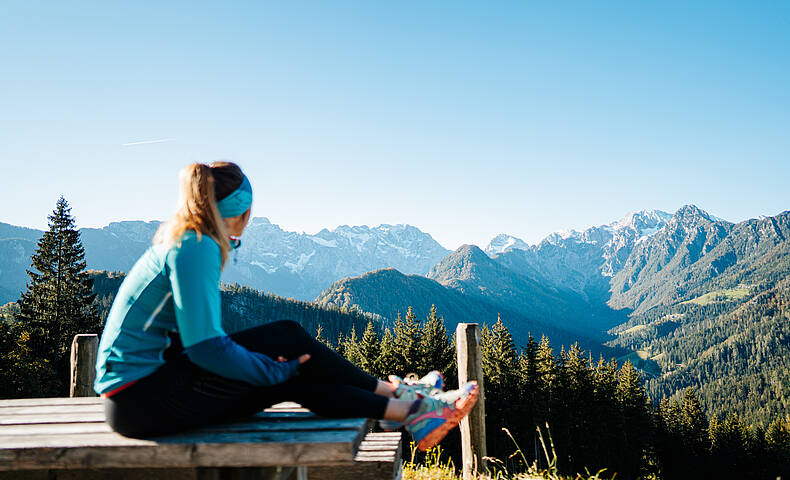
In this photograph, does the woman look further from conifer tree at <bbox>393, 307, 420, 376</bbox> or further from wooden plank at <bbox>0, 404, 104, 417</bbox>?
conifer tree at <bbox>393, 307, 420, 376</bbox>

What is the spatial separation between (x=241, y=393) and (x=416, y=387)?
159 cm

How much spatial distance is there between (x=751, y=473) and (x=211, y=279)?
266ft

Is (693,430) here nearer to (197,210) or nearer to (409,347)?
(409,347)

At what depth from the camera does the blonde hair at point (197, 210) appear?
2844mm

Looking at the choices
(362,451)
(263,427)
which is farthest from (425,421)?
(263,427)

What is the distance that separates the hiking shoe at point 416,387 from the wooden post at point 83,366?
6.03 m

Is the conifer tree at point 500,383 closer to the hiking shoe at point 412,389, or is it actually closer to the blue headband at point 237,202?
the hiking shoe at point 412,389

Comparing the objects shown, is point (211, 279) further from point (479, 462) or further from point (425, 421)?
point (479, 462)

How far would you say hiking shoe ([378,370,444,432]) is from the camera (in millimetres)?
3518

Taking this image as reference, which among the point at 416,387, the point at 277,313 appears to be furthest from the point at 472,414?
the point at 277,313

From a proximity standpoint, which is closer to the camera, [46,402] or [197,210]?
[197,210]

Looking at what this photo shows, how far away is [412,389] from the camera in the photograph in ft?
12.5

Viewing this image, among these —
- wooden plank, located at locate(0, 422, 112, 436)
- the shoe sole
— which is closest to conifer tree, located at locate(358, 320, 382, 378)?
the shoe sole

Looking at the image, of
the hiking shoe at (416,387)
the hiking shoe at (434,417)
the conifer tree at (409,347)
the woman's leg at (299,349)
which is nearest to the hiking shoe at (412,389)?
the hiking shoe at (416,387)
